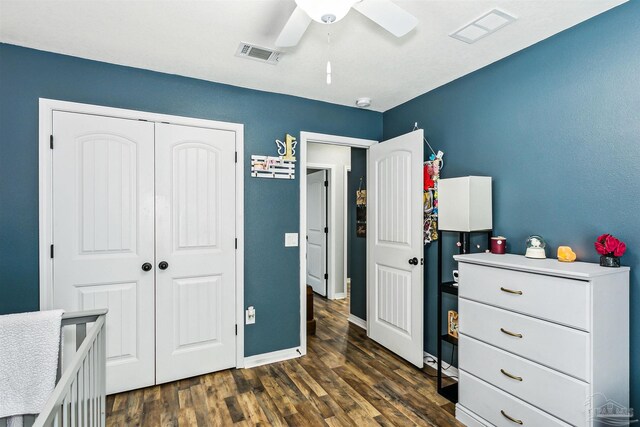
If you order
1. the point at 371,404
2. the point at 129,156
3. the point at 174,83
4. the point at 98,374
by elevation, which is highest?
the point at 174,83

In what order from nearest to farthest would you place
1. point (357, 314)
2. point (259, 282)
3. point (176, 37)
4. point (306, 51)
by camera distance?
point (176, 37) → point (306, 51) → point (259, 282) → point (357, 314)

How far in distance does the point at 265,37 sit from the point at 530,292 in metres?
2.18

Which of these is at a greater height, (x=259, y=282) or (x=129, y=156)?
(x=129, y=156)

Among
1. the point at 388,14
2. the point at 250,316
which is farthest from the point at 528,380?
the point at 250,316

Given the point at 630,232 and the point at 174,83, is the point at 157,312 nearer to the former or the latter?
the point at 174,83

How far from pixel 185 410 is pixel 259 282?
1105 mm

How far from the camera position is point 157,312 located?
104 inches

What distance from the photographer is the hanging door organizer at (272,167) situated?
3.00 m

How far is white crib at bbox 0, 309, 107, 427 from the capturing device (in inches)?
39.5

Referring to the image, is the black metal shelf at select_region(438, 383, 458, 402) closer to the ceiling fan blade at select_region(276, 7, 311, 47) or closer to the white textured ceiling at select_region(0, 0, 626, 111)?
the white textured ceiling at select_region(0, 0, 626, 111)

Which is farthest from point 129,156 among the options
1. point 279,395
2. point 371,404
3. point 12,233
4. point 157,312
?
point 371,404

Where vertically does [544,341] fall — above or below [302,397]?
above

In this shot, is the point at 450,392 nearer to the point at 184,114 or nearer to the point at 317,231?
the point at 184,114

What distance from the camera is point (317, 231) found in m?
5.51
